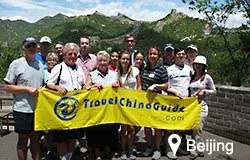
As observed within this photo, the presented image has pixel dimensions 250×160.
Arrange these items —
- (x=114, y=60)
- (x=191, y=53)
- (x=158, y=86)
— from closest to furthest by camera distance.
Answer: (x=158, y=86) → (x=114, y=60) → (x=191, y=53)

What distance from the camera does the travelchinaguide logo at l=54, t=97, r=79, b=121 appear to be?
5539 mm

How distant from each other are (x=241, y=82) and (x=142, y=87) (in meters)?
6.46

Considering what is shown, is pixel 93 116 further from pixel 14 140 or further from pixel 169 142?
pixel 14 140

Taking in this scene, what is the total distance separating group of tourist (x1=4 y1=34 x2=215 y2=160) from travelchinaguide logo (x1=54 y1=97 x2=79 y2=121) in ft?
Answer: 0.64

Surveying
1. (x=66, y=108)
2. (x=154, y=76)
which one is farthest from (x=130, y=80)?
(x=66, y=108)

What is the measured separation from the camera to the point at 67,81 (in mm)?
5336

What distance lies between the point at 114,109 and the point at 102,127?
0.34m

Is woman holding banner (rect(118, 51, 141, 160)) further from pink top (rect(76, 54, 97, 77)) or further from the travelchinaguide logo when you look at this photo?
the travelchinaguide logo

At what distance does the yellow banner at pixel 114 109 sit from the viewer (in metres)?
5.50

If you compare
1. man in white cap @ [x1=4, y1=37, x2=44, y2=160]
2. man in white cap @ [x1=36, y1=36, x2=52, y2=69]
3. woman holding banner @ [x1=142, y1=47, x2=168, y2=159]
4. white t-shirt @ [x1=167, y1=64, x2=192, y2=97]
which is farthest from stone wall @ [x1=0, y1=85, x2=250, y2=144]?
man in white cap @ [x1=4, y1=37, x2=44, y2=160]

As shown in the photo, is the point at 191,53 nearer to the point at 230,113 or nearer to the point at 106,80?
the point at 106,80

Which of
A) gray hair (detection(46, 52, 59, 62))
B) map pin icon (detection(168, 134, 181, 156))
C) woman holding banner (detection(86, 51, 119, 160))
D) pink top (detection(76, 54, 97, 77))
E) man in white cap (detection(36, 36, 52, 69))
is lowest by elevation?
map pin icon (detection(168, 134, 181, 156))

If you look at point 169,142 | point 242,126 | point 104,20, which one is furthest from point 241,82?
point 104,20

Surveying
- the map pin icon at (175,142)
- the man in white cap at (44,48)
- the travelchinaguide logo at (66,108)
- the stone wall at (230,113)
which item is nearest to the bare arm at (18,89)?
the travelchinaguide logo at (66,108)
